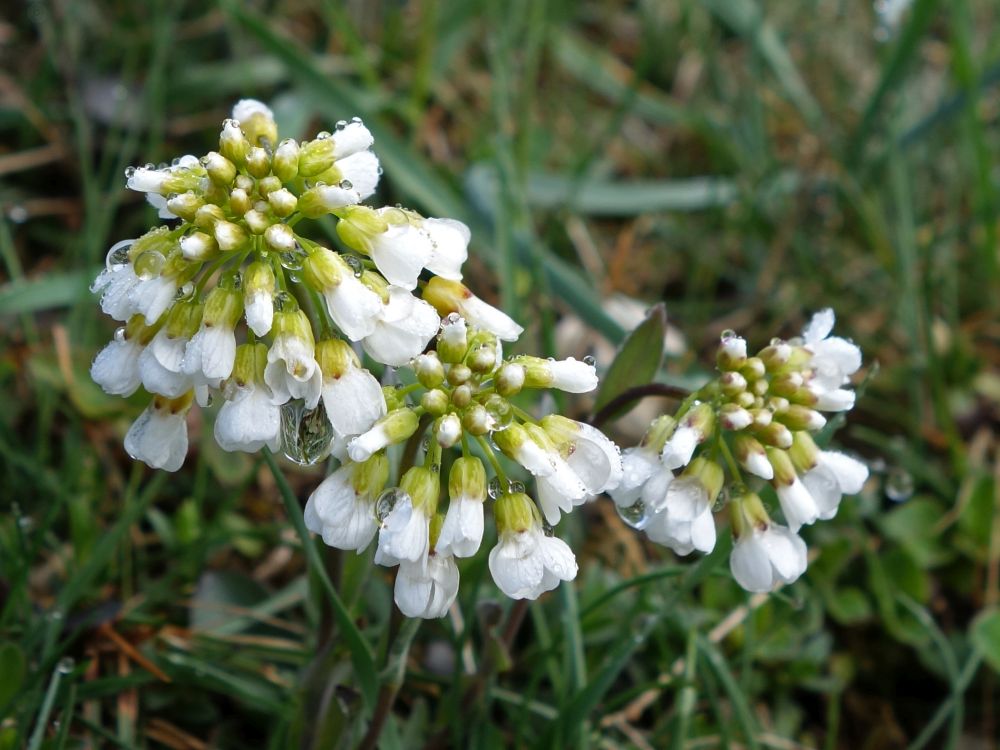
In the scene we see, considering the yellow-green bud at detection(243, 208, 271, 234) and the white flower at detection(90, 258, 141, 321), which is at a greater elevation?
the yellow-green bud at detection(243, 208, 271, 234)

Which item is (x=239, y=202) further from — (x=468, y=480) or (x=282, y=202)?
(x=468, y=480)

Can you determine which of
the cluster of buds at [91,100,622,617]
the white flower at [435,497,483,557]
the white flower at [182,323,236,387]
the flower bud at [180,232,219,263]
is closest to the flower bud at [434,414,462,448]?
the cluster of buds at [91,100,622,617]

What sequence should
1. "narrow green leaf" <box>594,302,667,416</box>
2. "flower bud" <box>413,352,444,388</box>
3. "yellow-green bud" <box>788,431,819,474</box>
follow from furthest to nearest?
"narrow green leaf" <box>594,302,667,416</box>, "yellow-green bud" <box>788,431,819,474</box>, "flower bud" <box>413,352,444,388</box>

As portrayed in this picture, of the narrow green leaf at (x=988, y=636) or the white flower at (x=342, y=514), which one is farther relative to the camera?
the narrow green leaf at (x=988, y=636)

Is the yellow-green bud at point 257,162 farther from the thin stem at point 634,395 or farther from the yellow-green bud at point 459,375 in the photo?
the thin stem at point 634,395

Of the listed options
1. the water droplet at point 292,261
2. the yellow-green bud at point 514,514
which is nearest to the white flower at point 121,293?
the water droplet at point 292,261

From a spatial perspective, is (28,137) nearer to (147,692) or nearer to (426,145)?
(426,145)

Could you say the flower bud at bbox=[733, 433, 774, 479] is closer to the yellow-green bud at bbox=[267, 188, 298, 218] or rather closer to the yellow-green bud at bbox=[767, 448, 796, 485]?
the yellow-green bud at bbox=[767, 448, 796, 485]
